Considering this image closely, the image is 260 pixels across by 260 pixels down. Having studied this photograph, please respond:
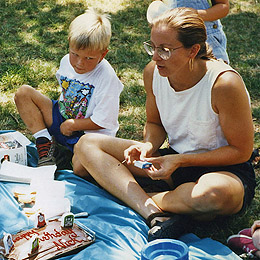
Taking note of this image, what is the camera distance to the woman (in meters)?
2.65

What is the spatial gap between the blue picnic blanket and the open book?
0.05m

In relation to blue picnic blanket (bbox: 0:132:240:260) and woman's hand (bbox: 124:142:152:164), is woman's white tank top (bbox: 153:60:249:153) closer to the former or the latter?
woman's hand (bbox: 124:142:152:164)

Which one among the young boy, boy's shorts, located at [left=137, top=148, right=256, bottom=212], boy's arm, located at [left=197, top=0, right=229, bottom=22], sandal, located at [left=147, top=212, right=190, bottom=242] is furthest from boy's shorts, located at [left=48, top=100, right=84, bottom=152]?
boy's arm, located at [left=197, top=0, right=229, bottom=22]

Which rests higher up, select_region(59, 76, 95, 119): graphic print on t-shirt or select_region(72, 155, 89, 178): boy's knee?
select_region(59, 76, 95, 119): graphic print on t-shirt

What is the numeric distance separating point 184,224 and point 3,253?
2.98 feet

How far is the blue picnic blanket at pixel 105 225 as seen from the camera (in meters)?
2.51

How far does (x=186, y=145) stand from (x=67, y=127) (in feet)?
3.00

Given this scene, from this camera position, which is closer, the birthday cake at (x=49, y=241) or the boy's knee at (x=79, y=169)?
the birthday cake at (x=49, y=241)

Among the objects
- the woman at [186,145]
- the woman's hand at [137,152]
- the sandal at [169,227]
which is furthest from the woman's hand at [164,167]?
the sandal at [169,227]

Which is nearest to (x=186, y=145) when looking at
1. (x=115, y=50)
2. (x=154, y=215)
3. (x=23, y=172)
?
(x=154, y=215)

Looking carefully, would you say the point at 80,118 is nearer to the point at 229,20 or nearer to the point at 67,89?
the point at 67,89

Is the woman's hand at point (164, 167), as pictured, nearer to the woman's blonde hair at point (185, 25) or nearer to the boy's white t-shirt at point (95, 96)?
the woman's blonde hair at point (185, 25)

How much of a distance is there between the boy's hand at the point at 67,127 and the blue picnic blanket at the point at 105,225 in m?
0.41

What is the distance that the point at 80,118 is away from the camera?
353 centimetres
